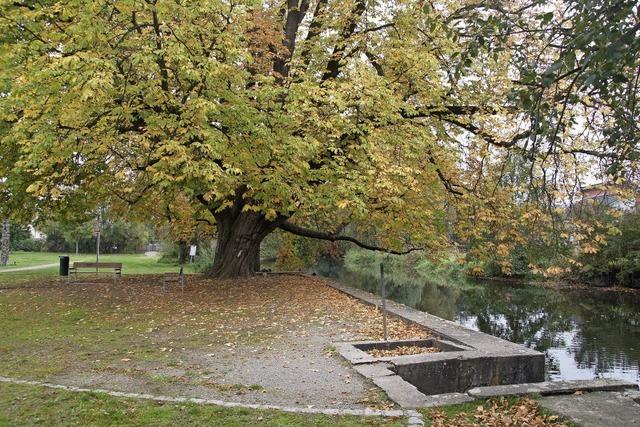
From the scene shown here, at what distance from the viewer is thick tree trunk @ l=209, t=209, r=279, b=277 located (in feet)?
58.4

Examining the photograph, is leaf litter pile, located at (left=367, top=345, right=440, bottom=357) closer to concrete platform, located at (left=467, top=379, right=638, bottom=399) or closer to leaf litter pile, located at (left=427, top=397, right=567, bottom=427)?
concrete platform, located at (left=467, top=379, right=638, bottom=399)

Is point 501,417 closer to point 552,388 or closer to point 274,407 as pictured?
point 552,388

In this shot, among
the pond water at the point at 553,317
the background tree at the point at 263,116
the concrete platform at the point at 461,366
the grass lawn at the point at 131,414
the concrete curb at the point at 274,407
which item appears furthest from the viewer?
the pond water at the point at 553,317

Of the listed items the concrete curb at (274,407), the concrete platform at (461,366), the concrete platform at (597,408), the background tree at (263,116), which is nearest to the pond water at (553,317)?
the background tree at (263,116)

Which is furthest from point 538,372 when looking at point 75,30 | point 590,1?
point 75,30

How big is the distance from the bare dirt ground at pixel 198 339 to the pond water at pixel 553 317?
19.6 feet

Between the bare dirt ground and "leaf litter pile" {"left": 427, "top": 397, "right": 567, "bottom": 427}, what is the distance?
75 cm

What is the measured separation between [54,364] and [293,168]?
6487 millimetres

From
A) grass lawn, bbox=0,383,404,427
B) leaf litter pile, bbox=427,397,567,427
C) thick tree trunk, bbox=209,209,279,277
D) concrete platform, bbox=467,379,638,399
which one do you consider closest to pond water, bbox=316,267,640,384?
concrete platform, bbox=467,379,638,399

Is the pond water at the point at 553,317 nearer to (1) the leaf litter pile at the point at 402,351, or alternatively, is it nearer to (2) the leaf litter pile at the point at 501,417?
(1) the leaf litter pile at the point at 402,351

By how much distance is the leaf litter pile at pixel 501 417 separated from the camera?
527cm

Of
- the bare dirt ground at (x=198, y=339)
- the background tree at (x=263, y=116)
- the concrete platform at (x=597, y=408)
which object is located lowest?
the bare dirt ground at (x=198, y=339)

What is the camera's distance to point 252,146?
39.2ft

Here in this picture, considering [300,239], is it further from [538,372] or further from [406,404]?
[406,404]
